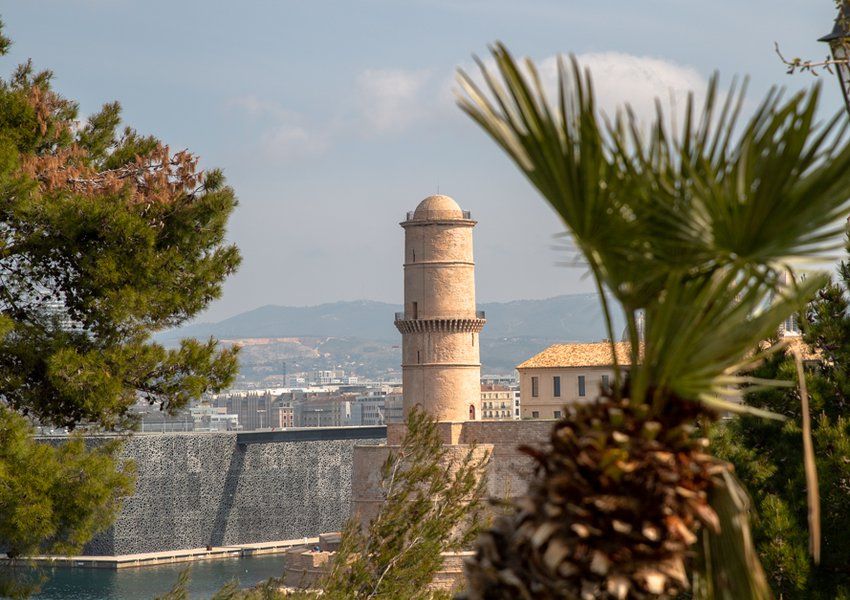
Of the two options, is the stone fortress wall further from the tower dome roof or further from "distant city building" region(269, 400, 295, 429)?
"distant city building" region(269, 400, 295, 429)

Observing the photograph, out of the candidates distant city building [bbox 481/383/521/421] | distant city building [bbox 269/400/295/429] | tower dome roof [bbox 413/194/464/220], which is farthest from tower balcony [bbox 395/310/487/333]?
distant city building [bbox 269/400/295/429]

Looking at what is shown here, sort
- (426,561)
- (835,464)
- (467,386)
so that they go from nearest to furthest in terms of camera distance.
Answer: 1. (835,464)
2. (426,561)
3. (467,386)

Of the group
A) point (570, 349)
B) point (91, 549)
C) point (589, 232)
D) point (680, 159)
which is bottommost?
point (91, 549)

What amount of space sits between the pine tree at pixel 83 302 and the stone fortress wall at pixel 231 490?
44.2 m

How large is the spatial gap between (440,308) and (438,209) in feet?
9.72

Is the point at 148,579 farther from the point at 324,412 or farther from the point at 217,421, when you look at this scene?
the point at 217,421

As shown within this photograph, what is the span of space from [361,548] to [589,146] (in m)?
7.24

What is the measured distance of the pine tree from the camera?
9.05 m

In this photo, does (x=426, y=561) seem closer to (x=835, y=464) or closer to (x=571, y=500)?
(x=835, y=464)

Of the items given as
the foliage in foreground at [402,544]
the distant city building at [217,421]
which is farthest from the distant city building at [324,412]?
the foliage in foreground at [402,544]

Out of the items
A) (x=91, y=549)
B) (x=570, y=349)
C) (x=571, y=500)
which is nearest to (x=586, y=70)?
(x=571, y=500)

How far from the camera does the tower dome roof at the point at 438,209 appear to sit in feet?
123

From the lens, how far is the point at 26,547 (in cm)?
924

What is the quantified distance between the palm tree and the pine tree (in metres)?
7.40
